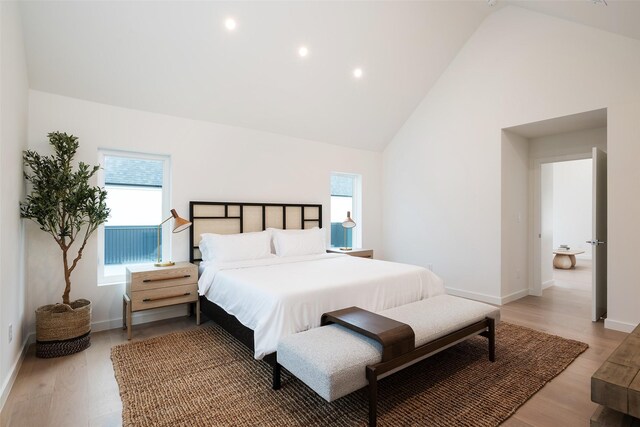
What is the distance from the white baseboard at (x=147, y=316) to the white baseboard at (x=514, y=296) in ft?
13.5

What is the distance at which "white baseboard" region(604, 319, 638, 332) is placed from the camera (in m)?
3.22

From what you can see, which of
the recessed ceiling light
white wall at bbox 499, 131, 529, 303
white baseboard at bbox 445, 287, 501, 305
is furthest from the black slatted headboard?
white wall at bbox 499, 131, 529, 303

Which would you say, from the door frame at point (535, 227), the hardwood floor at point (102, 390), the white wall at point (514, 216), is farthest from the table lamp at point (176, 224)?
the door frame at point (535, 227)

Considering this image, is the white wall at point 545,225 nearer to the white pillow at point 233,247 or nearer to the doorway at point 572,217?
the doorway at point 572,217

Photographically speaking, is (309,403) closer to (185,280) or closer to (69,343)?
(185,280)

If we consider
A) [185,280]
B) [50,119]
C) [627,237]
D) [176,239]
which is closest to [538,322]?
[627,237]

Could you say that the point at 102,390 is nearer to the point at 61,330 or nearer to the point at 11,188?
the point at 61,330

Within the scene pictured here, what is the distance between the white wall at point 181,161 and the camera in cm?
303

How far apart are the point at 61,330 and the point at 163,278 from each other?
2.82 ft

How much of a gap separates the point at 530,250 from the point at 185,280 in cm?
486

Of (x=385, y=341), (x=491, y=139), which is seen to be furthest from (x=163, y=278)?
(x=491, y=139)

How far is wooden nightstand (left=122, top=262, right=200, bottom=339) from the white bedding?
148 mm

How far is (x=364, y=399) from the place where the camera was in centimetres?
207

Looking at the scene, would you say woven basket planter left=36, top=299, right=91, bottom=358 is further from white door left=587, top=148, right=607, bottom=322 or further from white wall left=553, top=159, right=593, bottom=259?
white wall left=553, top=159, right=593, bottom=259
